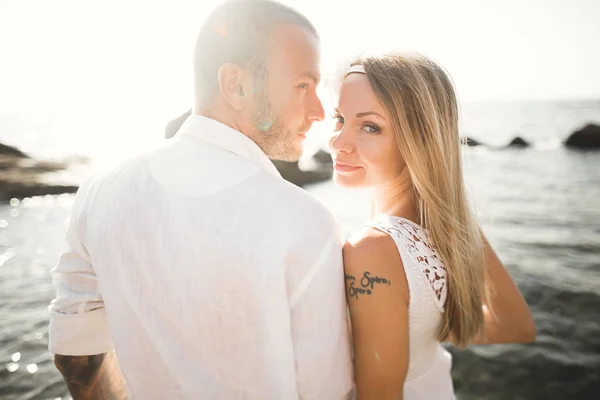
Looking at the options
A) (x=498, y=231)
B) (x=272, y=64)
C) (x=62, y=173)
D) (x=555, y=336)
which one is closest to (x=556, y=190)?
(x=498, y=231)

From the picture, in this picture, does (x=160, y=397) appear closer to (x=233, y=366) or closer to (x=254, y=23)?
(x=233, y=366)

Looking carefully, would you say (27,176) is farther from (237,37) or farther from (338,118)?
(237,37)

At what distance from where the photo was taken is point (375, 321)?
1779 millimetres

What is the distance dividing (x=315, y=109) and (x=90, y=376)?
1852 mm

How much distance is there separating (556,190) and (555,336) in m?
12.4

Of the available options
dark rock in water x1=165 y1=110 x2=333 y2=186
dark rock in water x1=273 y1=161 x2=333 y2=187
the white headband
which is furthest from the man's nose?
dark rock in water x1=273 y1=161 x2=333 y2=187

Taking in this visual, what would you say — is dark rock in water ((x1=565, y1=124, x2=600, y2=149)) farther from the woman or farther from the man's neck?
the man's neck

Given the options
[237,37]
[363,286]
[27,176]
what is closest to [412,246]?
[363,286]

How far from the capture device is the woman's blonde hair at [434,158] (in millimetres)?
2270

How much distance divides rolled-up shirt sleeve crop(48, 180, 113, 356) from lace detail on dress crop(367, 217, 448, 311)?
1417mm

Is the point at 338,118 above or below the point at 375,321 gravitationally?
above

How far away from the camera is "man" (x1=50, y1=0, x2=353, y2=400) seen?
51.8 inches

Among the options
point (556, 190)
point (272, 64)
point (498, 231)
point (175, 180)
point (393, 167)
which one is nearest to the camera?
point (175, 180)

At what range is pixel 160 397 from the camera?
1.53m
